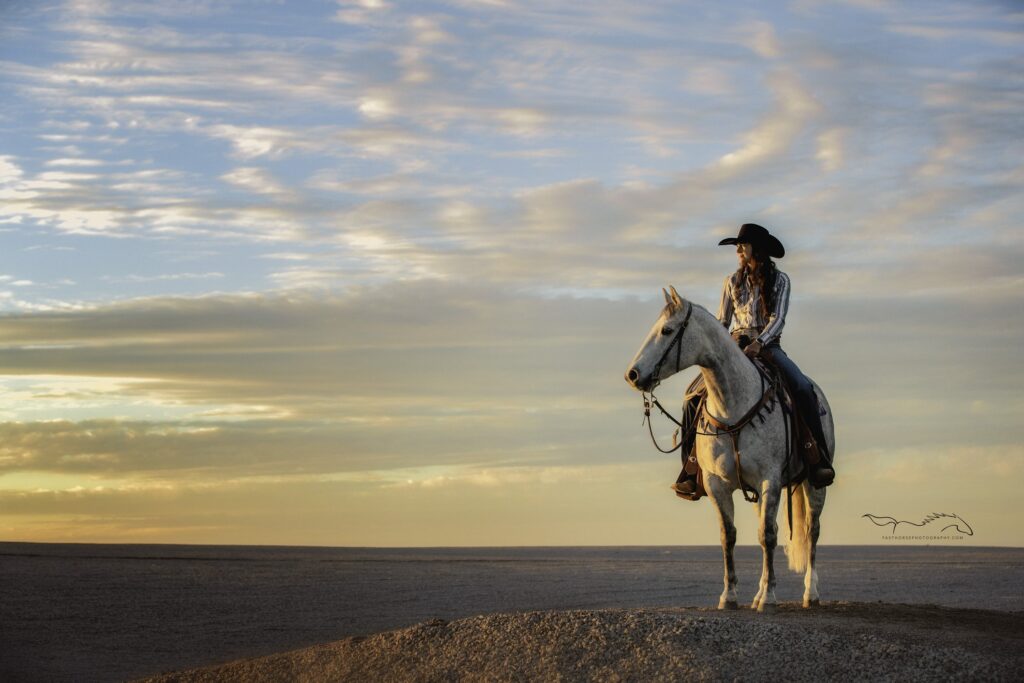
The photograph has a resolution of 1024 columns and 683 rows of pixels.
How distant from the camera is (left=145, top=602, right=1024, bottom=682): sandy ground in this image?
10.6 metres

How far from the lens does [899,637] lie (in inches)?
461

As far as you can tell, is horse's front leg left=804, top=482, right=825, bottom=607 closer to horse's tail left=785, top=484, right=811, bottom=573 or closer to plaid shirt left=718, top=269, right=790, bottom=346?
horse's tail left=785, top=484, right=811, bottom=573

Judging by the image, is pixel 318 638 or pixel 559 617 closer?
pixel 559 617

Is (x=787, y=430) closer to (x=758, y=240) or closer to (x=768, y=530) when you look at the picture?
(x=768, y=530)

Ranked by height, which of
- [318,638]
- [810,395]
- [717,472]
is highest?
[810,395]

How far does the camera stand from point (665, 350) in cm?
1212

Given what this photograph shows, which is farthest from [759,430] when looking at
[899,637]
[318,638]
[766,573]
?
[318,638]

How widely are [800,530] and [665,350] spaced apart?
13.9 ft

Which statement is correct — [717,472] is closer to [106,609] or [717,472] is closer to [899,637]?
[899,637]

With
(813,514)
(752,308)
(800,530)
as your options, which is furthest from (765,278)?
(800,530)

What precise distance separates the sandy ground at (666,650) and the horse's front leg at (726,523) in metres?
0.47

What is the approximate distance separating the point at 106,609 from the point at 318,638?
6817 mm

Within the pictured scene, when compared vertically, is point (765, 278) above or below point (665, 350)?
above

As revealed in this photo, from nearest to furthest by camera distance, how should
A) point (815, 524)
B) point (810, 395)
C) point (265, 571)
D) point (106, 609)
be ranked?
point (810, 395)
point (815, 524)
point (106, 609)
point (265, 571)
